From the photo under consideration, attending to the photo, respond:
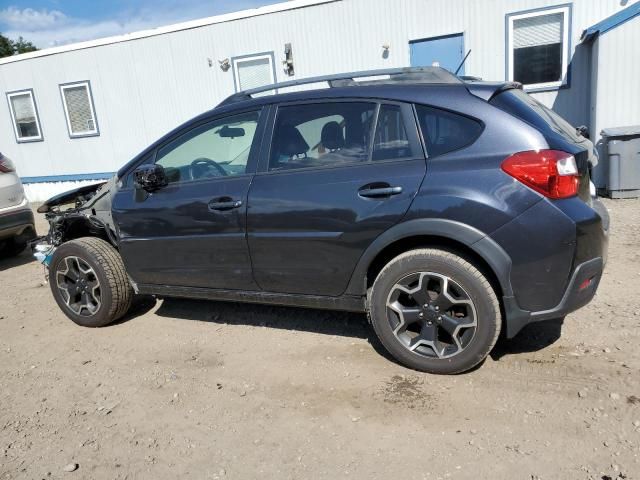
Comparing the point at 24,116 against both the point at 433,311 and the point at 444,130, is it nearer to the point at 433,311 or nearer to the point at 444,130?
the point at 444,130

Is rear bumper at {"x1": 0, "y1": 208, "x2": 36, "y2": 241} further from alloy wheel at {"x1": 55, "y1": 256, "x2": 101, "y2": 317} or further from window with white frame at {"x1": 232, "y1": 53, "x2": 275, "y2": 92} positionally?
window with white frame at {"x1": 232, "y1": 53, "x2": 275, "y2": 92}

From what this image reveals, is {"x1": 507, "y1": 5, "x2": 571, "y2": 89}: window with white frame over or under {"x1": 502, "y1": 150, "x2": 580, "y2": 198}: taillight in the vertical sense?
over

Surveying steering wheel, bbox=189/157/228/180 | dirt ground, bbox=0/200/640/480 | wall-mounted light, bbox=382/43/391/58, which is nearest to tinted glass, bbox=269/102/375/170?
steering wheel, bbox=189/157/228/180

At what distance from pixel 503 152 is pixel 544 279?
71cm

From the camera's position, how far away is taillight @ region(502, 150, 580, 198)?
107 inches

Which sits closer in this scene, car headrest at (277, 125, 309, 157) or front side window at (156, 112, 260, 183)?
car headrest at (277, 125, 309, 157)

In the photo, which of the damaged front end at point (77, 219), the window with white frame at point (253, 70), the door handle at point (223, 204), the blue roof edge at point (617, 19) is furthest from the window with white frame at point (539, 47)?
the damaged front end at point (77, 219)

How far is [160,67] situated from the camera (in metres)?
11.1

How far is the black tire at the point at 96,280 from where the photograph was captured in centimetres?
417

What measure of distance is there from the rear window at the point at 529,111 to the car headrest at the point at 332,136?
0.92m

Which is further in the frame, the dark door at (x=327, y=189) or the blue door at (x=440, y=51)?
the blue door at (x=440, y=51)

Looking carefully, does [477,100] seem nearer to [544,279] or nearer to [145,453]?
[544,279]

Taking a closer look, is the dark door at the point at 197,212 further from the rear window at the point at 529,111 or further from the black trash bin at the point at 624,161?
the black trash bin at the point at 624,161

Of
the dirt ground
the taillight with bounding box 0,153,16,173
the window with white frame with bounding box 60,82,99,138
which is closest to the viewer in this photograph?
the dirt ground
